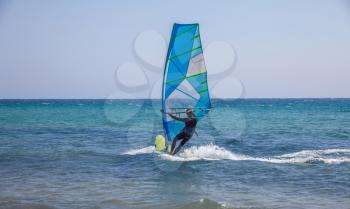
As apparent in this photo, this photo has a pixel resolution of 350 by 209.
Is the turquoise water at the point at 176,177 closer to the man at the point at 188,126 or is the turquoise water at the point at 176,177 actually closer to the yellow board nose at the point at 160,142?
the yellow board nose at the point at 160,142

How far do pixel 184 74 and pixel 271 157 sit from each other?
534cm

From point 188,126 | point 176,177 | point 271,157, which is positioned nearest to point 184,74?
point 188,126

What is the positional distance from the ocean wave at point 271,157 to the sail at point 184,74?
91.5 inches

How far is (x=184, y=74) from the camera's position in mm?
16453

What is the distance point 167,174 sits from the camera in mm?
14578

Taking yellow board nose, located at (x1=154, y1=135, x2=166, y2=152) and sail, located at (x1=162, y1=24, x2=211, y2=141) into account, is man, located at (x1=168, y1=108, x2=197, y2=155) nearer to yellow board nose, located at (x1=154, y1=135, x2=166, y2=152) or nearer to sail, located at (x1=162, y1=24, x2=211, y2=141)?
sail, located at (x1=162, y1=24, x2=211, y2=141)

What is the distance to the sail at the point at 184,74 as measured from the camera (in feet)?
52.6

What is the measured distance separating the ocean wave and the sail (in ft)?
7.62

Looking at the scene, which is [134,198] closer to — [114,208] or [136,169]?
[114,208]

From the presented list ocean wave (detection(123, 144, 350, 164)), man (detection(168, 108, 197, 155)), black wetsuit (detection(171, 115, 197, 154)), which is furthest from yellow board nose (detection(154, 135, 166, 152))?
black wetsuit (detection(171, 115, 197, 154))

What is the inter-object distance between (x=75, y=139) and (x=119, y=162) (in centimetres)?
999

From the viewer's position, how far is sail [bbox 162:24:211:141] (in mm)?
16041

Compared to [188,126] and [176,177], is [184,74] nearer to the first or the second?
[188,126]

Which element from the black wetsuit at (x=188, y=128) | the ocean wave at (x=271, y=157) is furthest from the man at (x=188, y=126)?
the ocean wave at (x=271, y=157)
